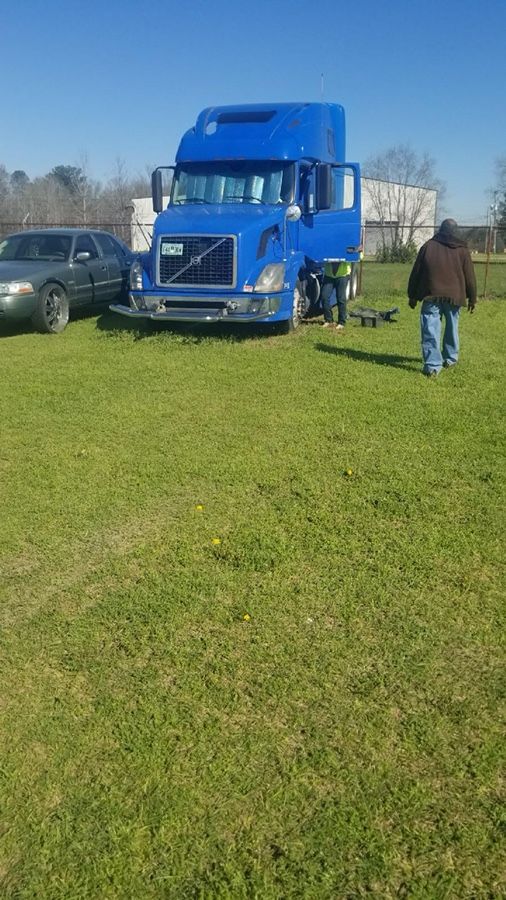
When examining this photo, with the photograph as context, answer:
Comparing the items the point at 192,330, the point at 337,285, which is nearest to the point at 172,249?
the point at 192,330

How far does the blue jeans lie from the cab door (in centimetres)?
373

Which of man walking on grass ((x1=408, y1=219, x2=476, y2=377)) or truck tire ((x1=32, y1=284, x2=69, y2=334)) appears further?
truck tire ((x1=32, y1=284, x2=69, y2=334))

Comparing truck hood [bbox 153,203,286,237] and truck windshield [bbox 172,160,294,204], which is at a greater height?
truck windshield [bbox 172,160,294,204]

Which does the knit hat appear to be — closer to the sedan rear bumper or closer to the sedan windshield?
the sedan rear bumper

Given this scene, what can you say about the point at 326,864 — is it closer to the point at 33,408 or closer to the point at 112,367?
the point at 33,408

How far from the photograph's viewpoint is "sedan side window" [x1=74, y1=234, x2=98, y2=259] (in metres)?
13.4

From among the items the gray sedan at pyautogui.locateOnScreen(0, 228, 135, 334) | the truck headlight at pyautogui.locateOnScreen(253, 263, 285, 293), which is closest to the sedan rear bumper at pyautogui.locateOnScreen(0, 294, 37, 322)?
the gray sedan at pyautogui.locateOnScreen(0, 228, 135, 334)

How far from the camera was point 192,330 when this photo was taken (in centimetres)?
1185

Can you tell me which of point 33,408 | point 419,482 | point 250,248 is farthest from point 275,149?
point 419,482

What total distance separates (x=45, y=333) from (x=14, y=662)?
32.0ft

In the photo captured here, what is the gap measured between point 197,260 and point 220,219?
2.25 feet

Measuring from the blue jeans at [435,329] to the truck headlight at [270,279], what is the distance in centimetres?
277

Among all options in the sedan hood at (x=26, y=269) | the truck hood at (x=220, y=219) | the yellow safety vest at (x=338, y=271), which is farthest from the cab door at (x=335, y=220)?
the sedan hood at (x=26, y=269)

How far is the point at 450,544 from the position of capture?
4.38 metres
